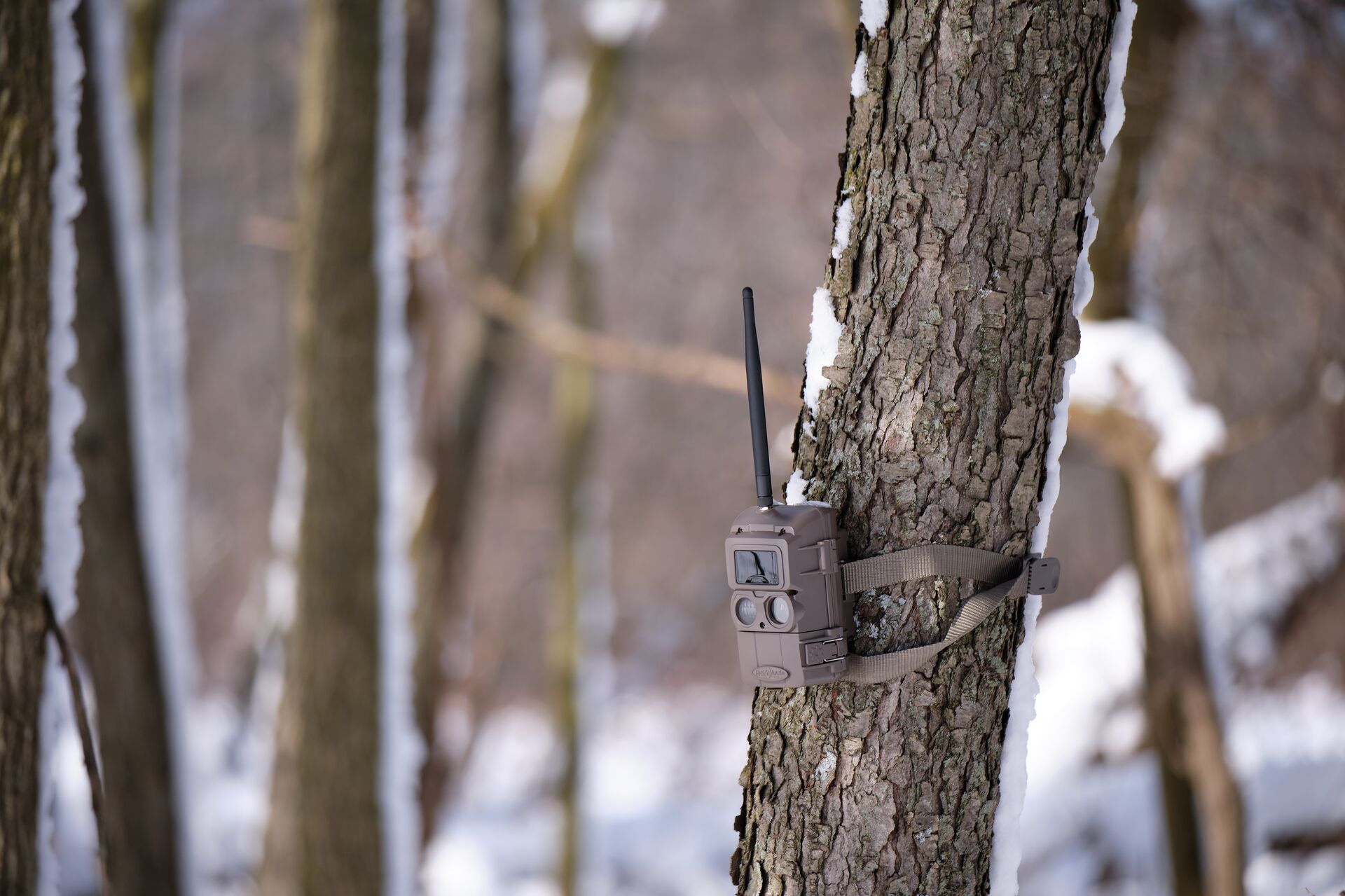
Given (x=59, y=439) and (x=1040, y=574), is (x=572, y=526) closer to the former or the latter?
(x=59, y=439)

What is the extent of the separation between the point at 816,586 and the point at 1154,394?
2.66 metres

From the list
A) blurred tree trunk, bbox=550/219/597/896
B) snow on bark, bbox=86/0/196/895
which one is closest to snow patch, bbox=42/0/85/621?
snow on bark, bbox=86/0/196/895

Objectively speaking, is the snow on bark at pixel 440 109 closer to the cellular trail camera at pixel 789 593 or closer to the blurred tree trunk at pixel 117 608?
the blurred tree trunk at pixel 117 608

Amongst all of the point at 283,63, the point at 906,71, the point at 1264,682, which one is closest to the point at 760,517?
the point at 906,71

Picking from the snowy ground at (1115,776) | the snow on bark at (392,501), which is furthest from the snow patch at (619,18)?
the snowy ground at (1115,776)

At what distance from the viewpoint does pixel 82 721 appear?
1.94 m

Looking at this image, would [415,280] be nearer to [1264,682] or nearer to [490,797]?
[1264,682]

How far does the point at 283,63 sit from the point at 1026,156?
768 centimetres

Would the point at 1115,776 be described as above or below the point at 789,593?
above

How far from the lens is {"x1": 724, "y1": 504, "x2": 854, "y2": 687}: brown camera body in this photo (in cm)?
131

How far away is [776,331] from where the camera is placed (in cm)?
998

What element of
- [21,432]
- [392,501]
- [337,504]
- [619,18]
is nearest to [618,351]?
[392,501]

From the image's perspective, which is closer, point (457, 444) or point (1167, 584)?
point (1167, 584)

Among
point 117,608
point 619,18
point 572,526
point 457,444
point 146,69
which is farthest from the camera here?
point 572,526
